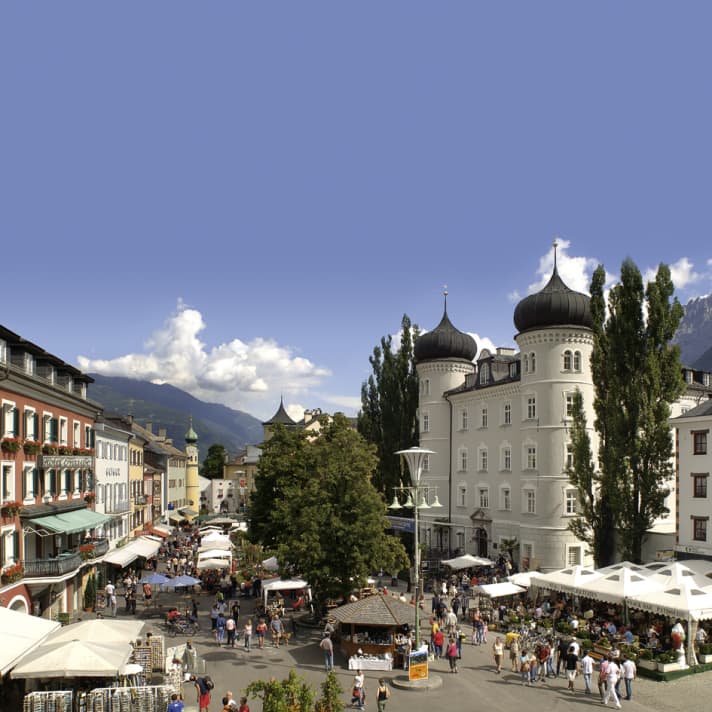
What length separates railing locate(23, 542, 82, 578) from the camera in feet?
96.1

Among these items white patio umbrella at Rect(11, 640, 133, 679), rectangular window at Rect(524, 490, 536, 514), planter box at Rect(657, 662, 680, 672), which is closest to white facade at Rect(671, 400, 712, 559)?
planter box at Rect(657, 662, 680, 672)

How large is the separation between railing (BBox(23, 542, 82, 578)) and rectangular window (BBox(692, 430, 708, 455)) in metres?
29.5

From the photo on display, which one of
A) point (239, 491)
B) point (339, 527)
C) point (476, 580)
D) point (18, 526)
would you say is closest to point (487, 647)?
point (339, 527)

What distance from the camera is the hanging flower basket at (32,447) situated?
1170 inches

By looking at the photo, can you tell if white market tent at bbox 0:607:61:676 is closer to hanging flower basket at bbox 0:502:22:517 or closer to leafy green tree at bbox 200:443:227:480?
hanging flower basket at bbox 0:502:22:517

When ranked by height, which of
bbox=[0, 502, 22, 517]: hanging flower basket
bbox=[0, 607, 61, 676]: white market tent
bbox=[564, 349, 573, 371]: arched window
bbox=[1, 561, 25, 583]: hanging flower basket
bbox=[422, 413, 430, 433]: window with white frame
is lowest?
bbox=[0, 607, 61, 676]: white market tent

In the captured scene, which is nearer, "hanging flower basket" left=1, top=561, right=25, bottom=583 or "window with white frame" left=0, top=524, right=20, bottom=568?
"hanging flower basket" left=1, top=561, right=25, bottom=583

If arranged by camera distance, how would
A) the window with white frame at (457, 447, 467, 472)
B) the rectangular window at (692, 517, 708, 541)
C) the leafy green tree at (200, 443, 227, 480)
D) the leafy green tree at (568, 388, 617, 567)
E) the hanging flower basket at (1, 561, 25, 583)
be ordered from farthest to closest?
the leafy green tree at (200, 443, 227, 480)
the window with white frame at (457, 447, 467, 472)
the leafy green tree at (568, 388, 617, 567)
the rectangular window at (692, 517, 708, 541)
the hanging flower basket at (1, 561, 25, 583)

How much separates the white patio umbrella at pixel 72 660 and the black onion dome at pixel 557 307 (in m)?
32.9

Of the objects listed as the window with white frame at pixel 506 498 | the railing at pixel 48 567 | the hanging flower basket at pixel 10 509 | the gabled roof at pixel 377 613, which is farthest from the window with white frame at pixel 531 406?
the hanging flower basket at pixel 10 509

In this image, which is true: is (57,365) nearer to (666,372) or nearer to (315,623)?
(315,623)

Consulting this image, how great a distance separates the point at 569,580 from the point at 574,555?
44.9 ft

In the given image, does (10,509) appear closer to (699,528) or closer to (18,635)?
(18,635)

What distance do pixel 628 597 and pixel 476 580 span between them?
14007 millimetres
